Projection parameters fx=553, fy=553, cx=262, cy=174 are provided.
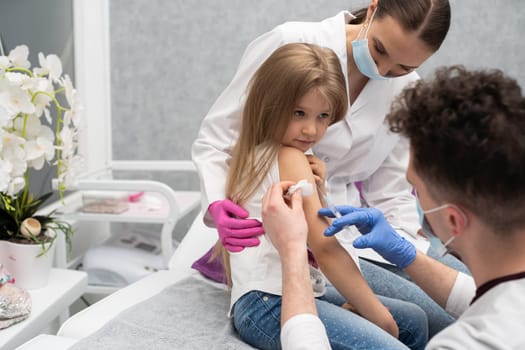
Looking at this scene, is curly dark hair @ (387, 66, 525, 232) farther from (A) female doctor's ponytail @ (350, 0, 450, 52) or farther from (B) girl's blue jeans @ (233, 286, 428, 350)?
(A) female doctor's ponytail @ (350, 0, 450, 52)

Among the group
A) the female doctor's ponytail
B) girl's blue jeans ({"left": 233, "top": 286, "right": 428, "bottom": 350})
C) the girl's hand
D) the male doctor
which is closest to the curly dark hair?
the male doctor

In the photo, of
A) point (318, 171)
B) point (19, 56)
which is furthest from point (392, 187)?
point (19, 56)

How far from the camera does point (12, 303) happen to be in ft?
4.46

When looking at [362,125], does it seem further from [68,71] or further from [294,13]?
[68,71]

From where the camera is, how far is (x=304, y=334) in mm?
1017

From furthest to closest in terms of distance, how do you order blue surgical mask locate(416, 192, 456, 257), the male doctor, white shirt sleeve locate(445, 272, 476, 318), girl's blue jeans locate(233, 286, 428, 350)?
white shirt sleeve locate(445, 272, 476, 318) → girl's blue jeans locate(233, 286, 428, 350) → blue surgical mask locate(416, 192, 456, 257) → the male doctor

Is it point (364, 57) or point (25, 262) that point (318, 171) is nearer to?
point (364, 57)

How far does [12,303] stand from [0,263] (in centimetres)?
21

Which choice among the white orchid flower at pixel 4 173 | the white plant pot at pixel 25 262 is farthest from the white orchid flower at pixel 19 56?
the white plant pot at pixel 25 262

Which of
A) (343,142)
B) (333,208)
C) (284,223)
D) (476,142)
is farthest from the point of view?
(343,142)

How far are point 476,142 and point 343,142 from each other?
93 cm

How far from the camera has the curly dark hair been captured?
2.69ft

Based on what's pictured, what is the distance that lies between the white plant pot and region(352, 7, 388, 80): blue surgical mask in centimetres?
107

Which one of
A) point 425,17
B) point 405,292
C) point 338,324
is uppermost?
point 425,17
